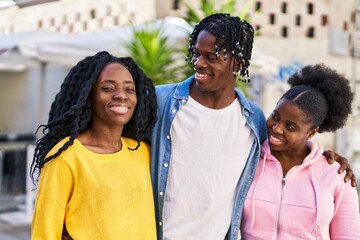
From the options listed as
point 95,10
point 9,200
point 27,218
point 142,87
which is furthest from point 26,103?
point 142,87

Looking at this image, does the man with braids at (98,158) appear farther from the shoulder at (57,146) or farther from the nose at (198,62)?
the nose at (198,62)

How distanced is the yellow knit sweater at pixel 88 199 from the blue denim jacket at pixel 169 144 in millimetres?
233

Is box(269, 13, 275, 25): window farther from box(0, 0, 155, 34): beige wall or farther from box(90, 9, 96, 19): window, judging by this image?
box(90, 9, 96, 19): window

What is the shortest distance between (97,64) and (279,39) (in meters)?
8.03

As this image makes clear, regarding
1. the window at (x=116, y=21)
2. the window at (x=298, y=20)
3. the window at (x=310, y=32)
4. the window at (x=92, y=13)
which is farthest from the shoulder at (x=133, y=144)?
the window at (x=310, y=32)

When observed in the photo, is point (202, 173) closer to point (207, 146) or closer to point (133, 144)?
point (207, 146)

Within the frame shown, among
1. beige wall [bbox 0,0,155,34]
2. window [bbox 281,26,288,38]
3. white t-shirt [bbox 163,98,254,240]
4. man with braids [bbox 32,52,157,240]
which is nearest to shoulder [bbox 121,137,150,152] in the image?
man with braids [bbox 32,52,157,240]

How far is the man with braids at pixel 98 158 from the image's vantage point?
1.93m

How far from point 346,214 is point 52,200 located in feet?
4.02

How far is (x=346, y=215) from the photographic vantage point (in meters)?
2.34

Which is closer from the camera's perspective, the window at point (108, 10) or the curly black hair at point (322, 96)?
the curly black hair at point (322, 96)

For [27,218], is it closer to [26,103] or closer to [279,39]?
[26,103]

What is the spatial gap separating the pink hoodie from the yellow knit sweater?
1.78ft

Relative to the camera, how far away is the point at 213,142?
237 cm
